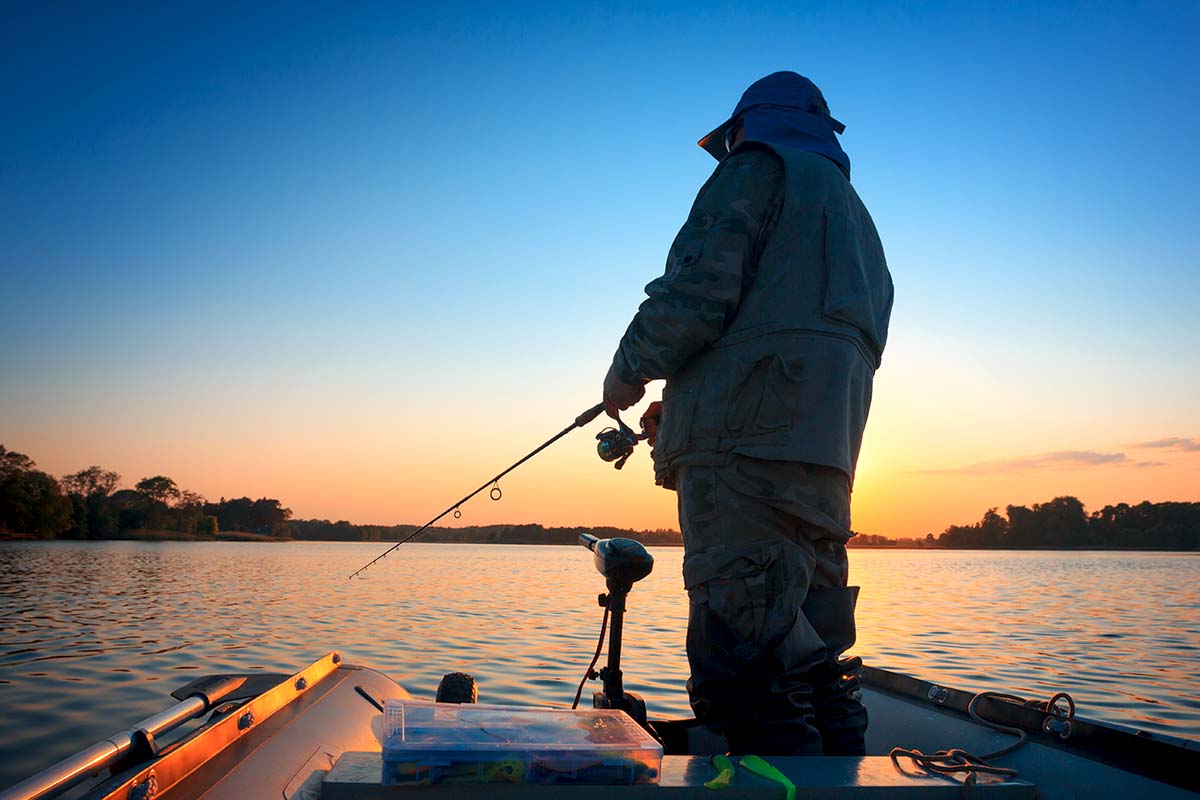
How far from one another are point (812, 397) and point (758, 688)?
808 mm

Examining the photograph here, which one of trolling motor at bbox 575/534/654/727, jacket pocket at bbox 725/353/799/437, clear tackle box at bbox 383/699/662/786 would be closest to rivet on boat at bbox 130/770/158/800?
clear tackle box at bbox 383/699/662/786

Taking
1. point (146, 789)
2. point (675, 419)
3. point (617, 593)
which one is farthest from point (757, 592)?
point (146, 789)

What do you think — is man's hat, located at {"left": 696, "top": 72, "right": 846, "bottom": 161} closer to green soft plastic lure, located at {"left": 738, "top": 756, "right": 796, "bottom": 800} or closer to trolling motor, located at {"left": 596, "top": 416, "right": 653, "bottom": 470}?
trolling motor, located at {"left": 596, "top": 416, "right": 653, "bottom": 470}

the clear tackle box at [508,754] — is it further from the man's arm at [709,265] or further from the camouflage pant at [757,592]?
the man's arm at [709,265]

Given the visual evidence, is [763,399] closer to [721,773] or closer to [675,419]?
[675,419]

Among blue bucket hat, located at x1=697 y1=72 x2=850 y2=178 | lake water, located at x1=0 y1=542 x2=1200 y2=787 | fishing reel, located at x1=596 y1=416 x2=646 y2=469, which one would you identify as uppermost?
blue bucket hat, located at x1=697 y1=72 x2=850 y2=178

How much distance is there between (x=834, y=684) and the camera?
91.4 inches

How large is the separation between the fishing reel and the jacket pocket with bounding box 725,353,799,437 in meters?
0.99

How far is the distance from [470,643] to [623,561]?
6.42m

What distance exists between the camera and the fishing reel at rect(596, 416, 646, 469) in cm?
326

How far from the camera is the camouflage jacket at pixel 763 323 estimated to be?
2.24 meters

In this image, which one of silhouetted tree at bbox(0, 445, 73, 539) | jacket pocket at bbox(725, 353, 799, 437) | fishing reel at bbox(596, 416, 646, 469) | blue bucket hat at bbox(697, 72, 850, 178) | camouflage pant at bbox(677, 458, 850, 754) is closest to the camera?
camouflage pant at bbox(677, 458, 850, 754)

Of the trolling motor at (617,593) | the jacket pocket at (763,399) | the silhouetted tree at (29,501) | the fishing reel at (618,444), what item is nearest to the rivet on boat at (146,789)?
the trolling motor at (617,593)

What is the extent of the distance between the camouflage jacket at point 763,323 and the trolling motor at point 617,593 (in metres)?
0.47
